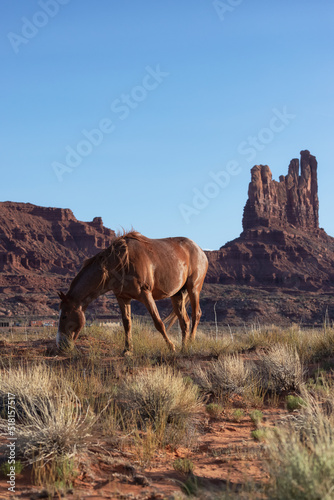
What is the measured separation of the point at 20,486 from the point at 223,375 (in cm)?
403

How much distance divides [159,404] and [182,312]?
17.2 feet

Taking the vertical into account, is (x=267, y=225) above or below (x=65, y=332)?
above

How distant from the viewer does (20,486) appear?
162 inches

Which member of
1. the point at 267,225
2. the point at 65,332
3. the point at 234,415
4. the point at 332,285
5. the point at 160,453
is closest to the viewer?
the point at 160,453

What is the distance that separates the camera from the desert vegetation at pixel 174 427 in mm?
3494

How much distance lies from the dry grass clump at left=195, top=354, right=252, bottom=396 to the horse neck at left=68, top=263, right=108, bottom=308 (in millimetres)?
2522

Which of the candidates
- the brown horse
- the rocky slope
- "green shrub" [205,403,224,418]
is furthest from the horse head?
the rocky slope

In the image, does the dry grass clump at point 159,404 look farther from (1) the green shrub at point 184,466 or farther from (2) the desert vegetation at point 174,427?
(1) the green shrub at point 184,466

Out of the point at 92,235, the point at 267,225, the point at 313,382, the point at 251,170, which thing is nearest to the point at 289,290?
the point at 267,225

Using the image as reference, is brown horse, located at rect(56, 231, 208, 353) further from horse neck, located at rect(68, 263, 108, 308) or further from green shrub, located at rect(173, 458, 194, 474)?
green shrub, located at rect(173, 458, 194, 474)

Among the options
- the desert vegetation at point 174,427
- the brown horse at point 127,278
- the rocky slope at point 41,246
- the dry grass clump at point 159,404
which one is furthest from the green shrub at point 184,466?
the rocky slope at point 41,246

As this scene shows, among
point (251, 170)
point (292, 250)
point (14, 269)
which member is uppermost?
point (251, 170)

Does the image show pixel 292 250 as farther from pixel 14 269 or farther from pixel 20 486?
pixel 20 486

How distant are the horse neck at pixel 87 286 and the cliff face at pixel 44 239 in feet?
331
